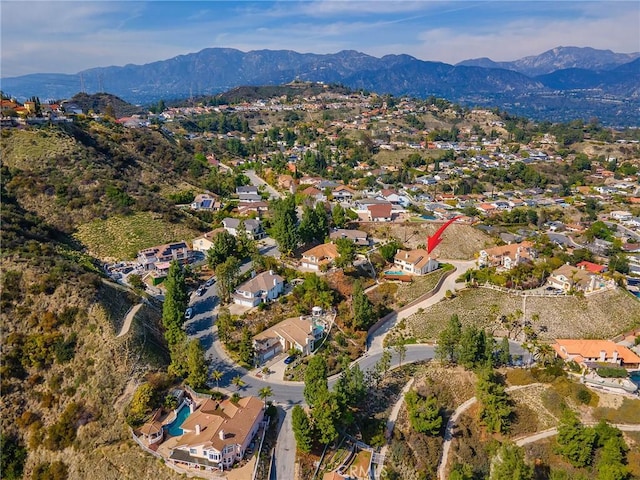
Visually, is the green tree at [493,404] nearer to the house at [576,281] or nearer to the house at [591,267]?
the house at [576,281]

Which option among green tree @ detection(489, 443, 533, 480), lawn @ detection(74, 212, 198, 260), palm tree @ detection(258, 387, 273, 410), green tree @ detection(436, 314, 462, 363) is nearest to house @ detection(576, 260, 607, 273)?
green tree @ detection(436, 314, 462, 363)

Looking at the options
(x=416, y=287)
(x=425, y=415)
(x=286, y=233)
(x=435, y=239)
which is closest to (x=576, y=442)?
(x=425, y=415)

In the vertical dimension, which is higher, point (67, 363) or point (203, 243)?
point (203, 243)

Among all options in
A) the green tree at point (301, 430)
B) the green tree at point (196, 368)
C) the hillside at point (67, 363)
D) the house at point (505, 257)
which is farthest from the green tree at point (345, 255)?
the green tree at point (301, 430)

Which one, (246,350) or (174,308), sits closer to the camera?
(246,350)

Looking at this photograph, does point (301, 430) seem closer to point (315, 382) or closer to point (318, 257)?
point (315, 382)

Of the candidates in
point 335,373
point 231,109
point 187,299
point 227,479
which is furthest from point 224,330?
point 231,109
